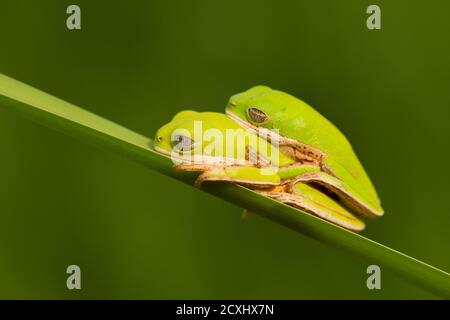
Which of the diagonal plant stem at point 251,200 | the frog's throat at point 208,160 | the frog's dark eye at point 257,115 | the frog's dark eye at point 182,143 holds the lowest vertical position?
the diagonal plant stem at point 251,200

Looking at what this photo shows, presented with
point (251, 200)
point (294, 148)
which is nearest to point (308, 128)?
point (294, 148)

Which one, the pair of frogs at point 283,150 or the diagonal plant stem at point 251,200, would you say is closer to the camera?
the diagonal plant stem at point 251,200

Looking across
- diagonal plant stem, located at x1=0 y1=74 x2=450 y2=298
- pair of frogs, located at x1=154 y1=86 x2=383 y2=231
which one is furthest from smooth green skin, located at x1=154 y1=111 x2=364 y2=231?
diagonal plant stem, located at x1=0 y1=74 x2=450 y2=298

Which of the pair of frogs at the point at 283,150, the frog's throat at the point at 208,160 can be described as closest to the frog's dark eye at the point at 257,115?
the pair of frogs at the point at 283,150

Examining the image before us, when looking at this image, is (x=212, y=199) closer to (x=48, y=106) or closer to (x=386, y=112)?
(x=386, y=112)

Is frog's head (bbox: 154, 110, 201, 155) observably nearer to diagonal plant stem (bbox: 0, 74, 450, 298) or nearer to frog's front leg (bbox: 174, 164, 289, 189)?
frog's front leg (bbox: 174, 164, 289, 189)

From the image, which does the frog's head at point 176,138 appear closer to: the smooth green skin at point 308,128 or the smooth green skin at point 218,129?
the smooth green skin at point 218,129

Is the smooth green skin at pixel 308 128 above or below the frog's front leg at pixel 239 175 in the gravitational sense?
above

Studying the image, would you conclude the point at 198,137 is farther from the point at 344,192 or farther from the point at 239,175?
the point at 344,192
